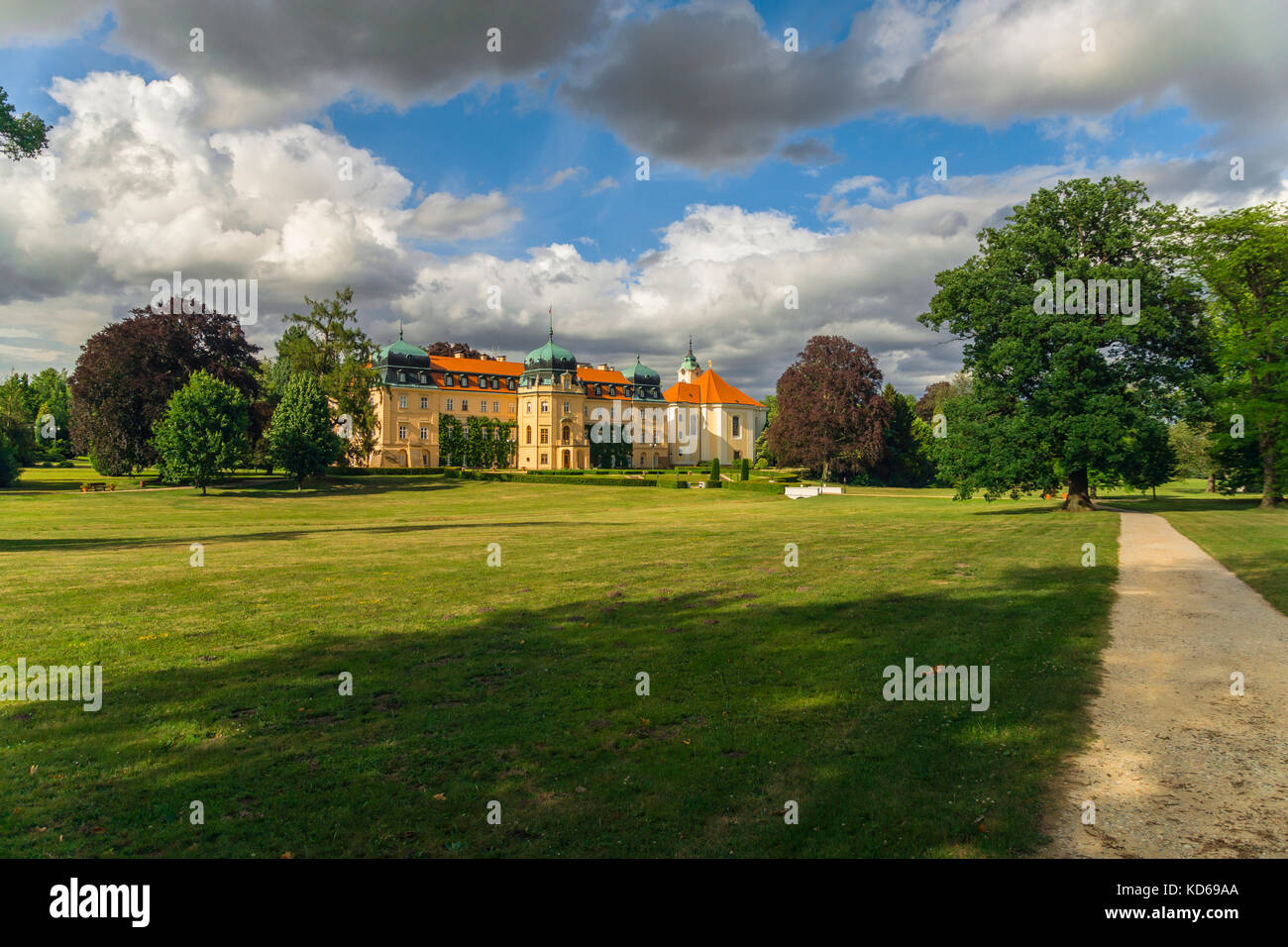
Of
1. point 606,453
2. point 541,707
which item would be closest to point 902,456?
point 606,453

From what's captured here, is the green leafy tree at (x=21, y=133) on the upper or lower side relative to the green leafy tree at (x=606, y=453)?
upper

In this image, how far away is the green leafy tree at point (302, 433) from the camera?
49844mm

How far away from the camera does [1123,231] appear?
2777 cm

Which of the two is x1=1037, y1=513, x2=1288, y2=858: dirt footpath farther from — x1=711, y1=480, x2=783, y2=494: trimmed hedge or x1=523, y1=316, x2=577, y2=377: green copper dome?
x1=523, y1=316, x2=577, y2=377: green copper dome

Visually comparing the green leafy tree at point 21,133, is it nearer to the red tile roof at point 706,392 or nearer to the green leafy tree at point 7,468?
the green leafy tree at point 7,468

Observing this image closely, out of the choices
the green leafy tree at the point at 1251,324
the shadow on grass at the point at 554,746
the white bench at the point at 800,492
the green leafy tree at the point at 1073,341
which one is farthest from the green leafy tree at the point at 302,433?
the green leafy tree at the point at 1251,324

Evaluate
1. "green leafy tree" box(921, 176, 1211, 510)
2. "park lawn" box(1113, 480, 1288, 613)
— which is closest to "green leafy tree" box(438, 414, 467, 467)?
"green leafy tree" box(921, 176, 1211, 510)

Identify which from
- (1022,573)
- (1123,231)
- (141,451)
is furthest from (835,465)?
(141,451)

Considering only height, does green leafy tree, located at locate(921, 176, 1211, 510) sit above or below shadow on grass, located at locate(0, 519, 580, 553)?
above

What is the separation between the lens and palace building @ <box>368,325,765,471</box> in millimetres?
80812

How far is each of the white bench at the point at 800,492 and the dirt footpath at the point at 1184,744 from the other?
116 feet

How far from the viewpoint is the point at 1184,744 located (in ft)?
21.3
